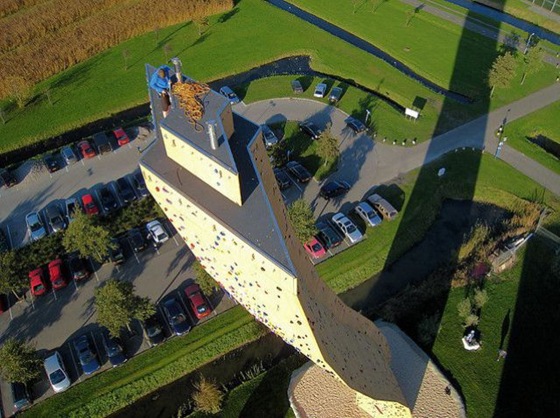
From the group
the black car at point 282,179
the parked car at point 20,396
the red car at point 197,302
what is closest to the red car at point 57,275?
the parked car at point 20,396

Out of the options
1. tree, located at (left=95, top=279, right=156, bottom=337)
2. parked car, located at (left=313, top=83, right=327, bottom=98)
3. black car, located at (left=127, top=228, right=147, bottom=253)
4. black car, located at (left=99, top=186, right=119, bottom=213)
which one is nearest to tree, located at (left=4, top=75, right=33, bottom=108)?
black car, located at (left=99, top=186, right=119, bottom=213)

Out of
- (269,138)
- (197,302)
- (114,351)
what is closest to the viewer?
(114,351)

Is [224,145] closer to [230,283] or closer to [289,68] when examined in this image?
[230,283]

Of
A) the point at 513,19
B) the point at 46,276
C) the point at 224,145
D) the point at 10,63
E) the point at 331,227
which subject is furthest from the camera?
the point at 513,19

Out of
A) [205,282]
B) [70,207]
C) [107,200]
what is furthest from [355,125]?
[70,207]

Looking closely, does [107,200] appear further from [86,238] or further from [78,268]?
[78,268]

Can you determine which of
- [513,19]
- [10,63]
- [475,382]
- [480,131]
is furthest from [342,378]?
[513,19]
